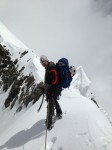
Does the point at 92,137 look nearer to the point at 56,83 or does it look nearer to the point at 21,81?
the point at 56,83

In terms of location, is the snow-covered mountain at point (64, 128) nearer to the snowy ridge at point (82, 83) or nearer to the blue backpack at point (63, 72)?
the blue backpack at point (63, 72)

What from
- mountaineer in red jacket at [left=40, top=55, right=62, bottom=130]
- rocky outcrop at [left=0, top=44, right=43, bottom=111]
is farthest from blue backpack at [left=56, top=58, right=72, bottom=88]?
rocky outcrop at [left=0, top=44, right=43, bottom=111]

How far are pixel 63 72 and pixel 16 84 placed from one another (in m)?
15.4

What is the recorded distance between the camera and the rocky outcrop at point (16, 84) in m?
22.6

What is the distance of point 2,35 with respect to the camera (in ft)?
115

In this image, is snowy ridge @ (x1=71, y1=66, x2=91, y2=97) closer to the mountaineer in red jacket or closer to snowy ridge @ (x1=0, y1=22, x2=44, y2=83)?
snowy ridge @ (x1=0, y1=22, x2=44, y2=83)

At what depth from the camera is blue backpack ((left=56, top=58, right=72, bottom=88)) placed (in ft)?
39.3

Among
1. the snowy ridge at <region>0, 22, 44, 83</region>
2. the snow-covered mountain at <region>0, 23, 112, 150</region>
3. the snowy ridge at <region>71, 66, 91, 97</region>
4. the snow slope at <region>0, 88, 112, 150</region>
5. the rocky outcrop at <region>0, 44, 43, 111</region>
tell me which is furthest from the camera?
the snowy ridge at <region>71, 66, 91, 97</region>

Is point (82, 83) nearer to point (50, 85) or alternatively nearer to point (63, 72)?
point (50, 85)

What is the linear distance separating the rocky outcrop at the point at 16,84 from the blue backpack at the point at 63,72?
885cm

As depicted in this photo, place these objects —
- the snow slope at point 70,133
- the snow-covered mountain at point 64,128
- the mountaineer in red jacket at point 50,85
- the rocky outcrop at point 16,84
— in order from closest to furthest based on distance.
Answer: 1. the snow slope at point 70,133
2. the snow-covered mountain at point 64,128
3. the mountaineer in red jacket at point 50,85
4. the rocky outcrop at point 16,84

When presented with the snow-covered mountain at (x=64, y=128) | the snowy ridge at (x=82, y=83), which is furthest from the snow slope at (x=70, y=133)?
the snowy ridge at (x=82, y=83)

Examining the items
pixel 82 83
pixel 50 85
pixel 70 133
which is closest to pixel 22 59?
pixel 50 85

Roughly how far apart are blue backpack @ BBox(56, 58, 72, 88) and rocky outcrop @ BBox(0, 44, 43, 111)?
8.85 meters
